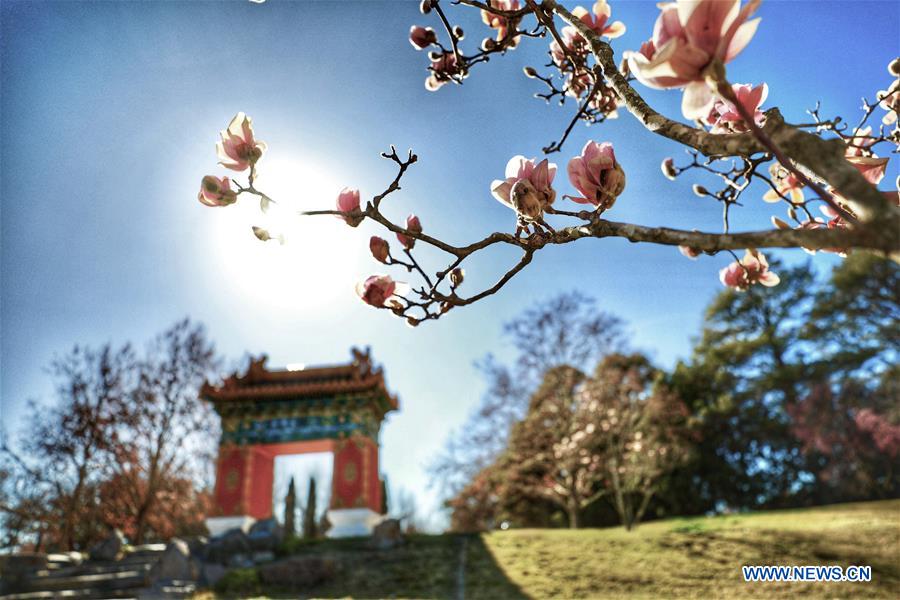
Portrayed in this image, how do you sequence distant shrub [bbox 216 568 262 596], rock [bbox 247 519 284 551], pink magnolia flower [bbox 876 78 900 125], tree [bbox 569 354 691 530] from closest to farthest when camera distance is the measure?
1. pink magnolia flower [bbox 876 78 900 125]
2. distant shrub [bbox 216 568 262 596]
3. rock [bbox 247 519 284 551]
4. tree [bbox 569 354 691 530]

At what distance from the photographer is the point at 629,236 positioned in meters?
1.06

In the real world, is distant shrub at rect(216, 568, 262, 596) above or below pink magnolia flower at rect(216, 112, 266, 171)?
below

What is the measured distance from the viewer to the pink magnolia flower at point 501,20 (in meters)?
1.81

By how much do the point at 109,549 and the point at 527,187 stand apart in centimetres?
989

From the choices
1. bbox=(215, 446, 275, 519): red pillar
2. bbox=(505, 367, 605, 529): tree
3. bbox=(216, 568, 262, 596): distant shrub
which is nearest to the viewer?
bbox=(216, 568, 262, 596): distant shrub

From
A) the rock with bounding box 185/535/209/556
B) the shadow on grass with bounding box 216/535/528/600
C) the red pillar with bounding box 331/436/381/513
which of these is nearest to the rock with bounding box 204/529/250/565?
the rock with bounding box 185/535/209/556

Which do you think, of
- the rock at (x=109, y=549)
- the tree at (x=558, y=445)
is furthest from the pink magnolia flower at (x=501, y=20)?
the tree at (x=558, y=445)

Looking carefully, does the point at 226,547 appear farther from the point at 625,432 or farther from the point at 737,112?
the point at 737,112

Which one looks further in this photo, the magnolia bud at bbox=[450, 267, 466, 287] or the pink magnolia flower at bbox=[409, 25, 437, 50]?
the pink magnolia flower at bbox=[409, 25, 437, 50]

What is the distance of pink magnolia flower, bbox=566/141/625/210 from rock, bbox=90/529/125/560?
9848mm

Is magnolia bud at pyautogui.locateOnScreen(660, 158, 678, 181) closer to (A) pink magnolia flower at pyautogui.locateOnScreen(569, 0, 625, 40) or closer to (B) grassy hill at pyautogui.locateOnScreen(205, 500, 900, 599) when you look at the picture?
(A) pink magnolia flower at pyautogui.locateOnScreen(569, 0, 625, 40)

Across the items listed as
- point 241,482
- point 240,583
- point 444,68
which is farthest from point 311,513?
point 444,68

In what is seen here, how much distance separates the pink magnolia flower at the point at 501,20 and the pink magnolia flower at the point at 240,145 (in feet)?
3.02

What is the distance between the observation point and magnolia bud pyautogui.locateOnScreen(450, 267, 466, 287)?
59.7 inches
